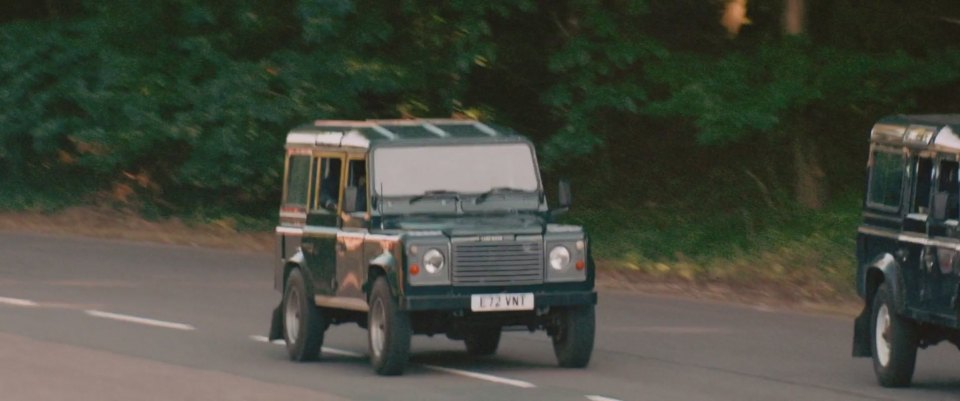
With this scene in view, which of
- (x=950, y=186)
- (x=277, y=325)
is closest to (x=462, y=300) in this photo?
(x=277, y=325)

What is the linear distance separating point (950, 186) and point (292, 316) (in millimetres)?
5399

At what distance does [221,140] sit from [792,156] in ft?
27.8

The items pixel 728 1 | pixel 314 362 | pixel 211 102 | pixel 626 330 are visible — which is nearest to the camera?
pixel 314 362

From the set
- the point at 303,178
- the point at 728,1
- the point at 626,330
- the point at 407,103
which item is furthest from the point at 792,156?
the point at 303,178

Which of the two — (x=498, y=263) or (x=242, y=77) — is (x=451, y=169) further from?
(x=242, y=77)

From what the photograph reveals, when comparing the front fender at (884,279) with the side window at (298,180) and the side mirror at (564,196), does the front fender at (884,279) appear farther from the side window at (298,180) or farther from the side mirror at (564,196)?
the side window at (298,180)

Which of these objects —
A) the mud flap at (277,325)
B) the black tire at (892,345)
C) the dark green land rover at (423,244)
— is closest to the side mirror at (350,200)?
the dark green land rover at (423,244)

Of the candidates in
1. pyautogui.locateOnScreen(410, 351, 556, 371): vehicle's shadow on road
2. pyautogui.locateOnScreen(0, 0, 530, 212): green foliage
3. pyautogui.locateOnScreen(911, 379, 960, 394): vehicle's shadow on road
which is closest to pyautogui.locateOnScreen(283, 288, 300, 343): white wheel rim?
pyautogui.locateOnScreen(410, 351, 556, 371): vehicle's shadow on road

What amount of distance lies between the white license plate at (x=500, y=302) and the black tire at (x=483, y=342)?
58.3 inches

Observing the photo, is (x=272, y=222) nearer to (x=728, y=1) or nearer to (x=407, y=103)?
(x=407, y=103)

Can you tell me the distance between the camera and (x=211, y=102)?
1308 inches

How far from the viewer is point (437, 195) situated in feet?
54.3

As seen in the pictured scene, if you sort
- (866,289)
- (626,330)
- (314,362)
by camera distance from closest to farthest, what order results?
(866,289) < (314,362) < (626,330)

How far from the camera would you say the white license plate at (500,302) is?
15.6 m
